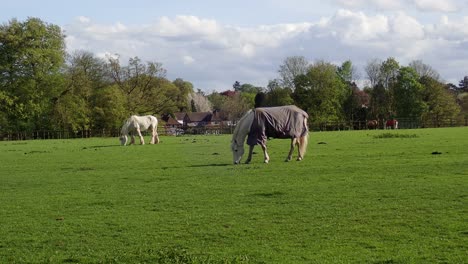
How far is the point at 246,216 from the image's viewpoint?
10.3 m

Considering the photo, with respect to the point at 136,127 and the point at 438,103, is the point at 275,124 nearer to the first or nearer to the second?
the point at 136,127

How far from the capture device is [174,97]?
87.8m

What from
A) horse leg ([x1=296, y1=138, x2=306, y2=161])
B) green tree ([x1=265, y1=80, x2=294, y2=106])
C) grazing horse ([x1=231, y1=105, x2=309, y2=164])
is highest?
green tree ([x1=265, y1=80, x2=294, y2=106])

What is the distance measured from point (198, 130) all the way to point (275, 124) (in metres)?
61.1

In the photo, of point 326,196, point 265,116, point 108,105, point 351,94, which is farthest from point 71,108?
point 326,196

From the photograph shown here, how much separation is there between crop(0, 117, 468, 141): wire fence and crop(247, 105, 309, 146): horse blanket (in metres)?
49.1

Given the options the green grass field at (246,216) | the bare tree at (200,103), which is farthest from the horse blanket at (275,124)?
the bare tree at (200,103)

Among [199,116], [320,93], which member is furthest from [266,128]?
[199,116]

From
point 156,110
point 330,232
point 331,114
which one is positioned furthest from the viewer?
point 331,114

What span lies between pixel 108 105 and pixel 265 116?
5543 centimetres

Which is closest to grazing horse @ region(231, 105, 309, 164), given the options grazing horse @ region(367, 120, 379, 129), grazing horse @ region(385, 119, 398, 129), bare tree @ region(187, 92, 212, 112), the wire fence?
the wire fence

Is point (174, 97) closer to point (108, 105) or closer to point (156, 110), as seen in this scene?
point (156, 110)

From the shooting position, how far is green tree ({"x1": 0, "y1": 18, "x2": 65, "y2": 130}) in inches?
2670

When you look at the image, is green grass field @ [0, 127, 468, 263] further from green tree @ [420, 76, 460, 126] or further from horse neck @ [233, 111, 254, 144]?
green tree @ [420, 76, 460, 126]
